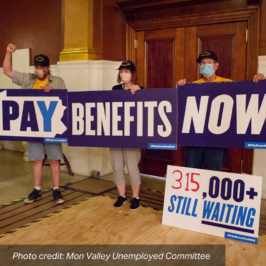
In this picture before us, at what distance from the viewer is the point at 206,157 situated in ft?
8.41

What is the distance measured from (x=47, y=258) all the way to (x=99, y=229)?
517mm

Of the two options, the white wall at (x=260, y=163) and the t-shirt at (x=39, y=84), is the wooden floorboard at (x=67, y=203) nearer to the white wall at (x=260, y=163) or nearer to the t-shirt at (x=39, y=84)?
the white wall at (x=260, y=163)

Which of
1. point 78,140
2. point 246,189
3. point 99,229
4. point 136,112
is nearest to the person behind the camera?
point 246,189

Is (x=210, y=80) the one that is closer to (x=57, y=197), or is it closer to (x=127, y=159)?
(x=127, y=159)

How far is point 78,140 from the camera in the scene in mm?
2846

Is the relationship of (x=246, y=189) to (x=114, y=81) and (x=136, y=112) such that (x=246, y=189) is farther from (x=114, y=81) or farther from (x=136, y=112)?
(x=114, y=81)

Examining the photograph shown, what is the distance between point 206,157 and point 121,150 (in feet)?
2.52

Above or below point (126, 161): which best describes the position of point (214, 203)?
below

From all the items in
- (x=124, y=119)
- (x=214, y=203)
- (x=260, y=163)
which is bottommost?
(x=214, y=203)

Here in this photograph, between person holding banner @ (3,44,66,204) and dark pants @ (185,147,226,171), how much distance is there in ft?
4.14

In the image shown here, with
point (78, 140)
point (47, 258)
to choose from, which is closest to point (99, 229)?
point (47, 258)

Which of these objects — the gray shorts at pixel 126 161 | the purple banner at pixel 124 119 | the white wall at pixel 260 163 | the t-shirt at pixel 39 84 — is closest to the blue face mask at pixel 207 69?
the purple banner at pixel 124 119

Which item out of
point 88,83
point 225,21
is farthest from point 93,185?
point 225,21

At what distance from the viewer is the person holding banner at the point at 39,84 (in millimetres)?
2881
